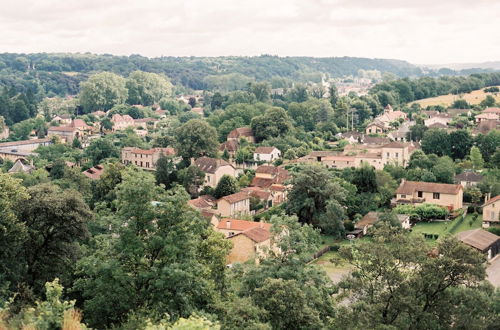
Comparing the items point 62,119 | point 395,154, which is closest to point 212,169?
point 395,154

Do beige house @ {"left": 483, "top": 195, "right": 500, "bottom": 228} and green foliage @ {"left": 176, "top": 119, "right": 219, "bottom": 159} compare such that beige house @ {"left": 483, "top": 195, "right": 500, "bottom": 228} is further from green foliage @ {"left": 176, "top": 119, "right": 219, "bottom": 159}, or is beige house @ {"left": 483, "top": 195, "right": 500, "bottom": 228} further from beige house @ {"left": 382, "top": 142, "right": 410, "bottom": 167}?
green foliage @ {"left": 176, "top": 119, "right": 219, "bottom": 159}

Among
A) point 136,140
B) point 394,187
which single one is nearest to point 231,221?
point 394,187

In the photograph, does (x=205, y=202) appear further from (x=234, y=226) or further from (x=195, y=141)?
(x=195, y=141)

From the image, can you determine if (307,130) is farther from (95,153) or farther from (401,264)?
(401,264)

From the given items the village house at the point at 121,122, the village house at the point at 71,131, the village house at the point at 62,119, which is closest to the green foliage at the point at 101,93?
the village house at the point at 62,119

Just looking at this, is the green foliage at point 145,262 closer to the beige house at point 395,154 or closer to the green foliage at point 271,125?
the beige house at point 395,154

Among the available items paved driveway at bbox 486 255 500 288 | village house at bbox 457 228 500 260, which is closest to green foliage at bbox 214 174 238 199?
village house at bbox 457 228 500 260
